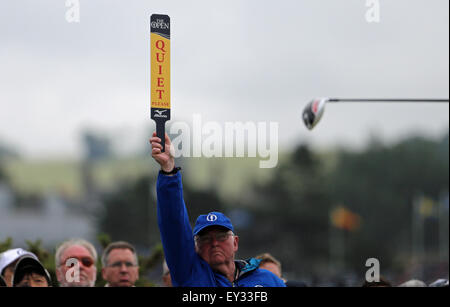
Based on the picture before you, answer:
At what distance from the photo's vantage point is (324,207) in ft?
302

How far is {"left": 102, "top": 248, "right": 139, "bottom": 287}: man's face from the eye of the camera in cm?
831

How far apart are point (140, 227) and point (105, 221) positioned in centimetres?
344

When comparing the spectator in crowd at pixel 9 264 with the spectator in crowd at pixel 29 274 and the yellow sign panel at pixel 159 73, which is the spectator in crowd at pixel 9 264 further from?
the yellow sign panel at pixel 159 73

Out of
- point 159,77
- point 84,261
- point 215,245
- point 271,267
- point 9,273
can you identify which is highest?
point 159,77

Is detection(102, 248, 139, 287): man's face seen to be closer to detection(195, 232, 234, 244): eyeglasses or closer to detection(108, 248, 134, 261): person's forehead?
detection(108, 248, 134, 261): person's forehead

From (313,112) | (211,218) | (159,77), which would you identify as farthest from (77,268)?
(159,77)

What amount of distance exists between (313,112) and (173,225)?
393cm

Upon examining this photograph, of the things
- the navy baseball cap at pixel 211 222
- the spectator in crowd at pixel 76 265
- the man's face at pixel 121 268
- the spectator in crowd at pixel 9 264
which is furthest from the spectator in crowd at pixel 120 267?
the navy baseball cap at pixel 211 222

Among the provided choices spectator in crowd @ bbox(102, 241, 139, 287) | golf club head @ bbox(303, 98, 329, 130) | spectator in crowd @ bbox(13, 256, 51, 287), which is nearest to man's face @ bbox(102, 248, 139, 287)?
spectator in crowd @ bbox(102, 241, 139, 287)

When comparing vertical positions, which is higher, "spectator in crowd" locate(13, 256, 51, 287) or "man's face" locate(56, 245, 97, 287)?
"spectator in crowd" locate(13, 256, 51, 287)

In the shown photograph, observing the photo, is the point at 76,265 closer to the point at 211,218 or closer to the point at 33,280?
the point at 33,280

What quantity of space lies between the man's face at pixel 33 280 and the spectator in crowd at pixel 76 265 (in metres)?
2.02

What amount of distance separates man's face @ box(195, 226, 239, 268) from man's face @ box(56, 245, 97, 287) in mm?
2906

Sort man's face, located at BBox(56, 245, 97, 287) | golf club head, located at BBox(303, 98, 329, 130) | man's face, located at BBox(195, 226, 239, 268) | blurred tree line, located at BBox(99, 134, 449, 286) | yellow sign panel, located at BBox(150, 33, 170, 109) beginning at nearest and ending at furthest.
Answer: yellow sign panel, located at BBox(150, 33, 170, 109)
man's face, located at BBox(195, 226, 239, 268)
man's face, located at BBox(56, 245, 97, 287)
golf club head, located at BBox(303, 98, 329, 130)
blurred tree line, located at BBox(99, 134, 449, 286)
